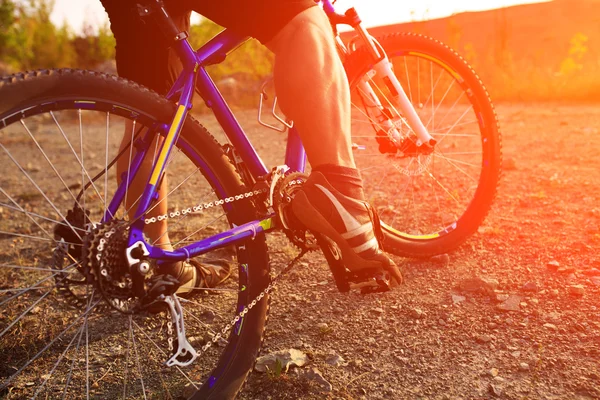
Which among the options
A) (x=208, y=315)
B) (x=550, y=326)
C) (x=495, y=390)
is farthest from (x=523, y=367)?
(x=208, y=315)

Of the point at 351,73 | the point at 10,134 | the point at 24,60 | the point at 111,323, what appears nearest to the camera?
the point at 111,323

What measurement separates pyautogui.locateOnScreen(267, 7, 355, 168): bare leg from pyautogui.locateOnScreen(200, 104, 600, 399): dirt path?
789 mm

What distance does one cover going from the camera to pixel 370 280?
1906mm

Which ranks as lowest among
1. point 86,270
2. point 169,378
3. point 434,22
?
point 169,378

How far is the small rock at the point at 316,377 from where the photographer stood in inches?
72.9

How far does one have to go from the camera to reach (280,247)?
10.2 ft

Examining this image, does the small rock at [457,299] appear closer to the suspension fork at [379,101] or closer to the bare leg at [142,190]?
the suspension fork at [379,101]

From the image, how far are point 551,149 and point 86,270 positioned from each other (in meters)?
4.60

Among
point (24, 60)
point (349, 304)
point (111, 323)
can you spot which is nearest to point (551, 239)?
point (349, 304)

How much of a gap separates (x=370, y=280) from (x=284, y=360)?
0.45m

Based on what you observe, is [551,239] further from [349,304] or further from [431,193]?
[349,304]

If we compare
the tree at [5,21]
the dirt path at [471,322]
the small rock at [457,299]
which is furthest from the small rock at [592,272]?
the tree at [5,21]

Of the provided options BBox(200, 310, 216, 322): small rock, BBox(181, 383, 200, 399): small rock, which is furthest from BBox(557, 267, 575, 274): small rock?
BBox(181, 383, 200, 399): small rock

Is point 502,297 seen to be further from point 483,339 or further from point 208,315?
point 208,315
